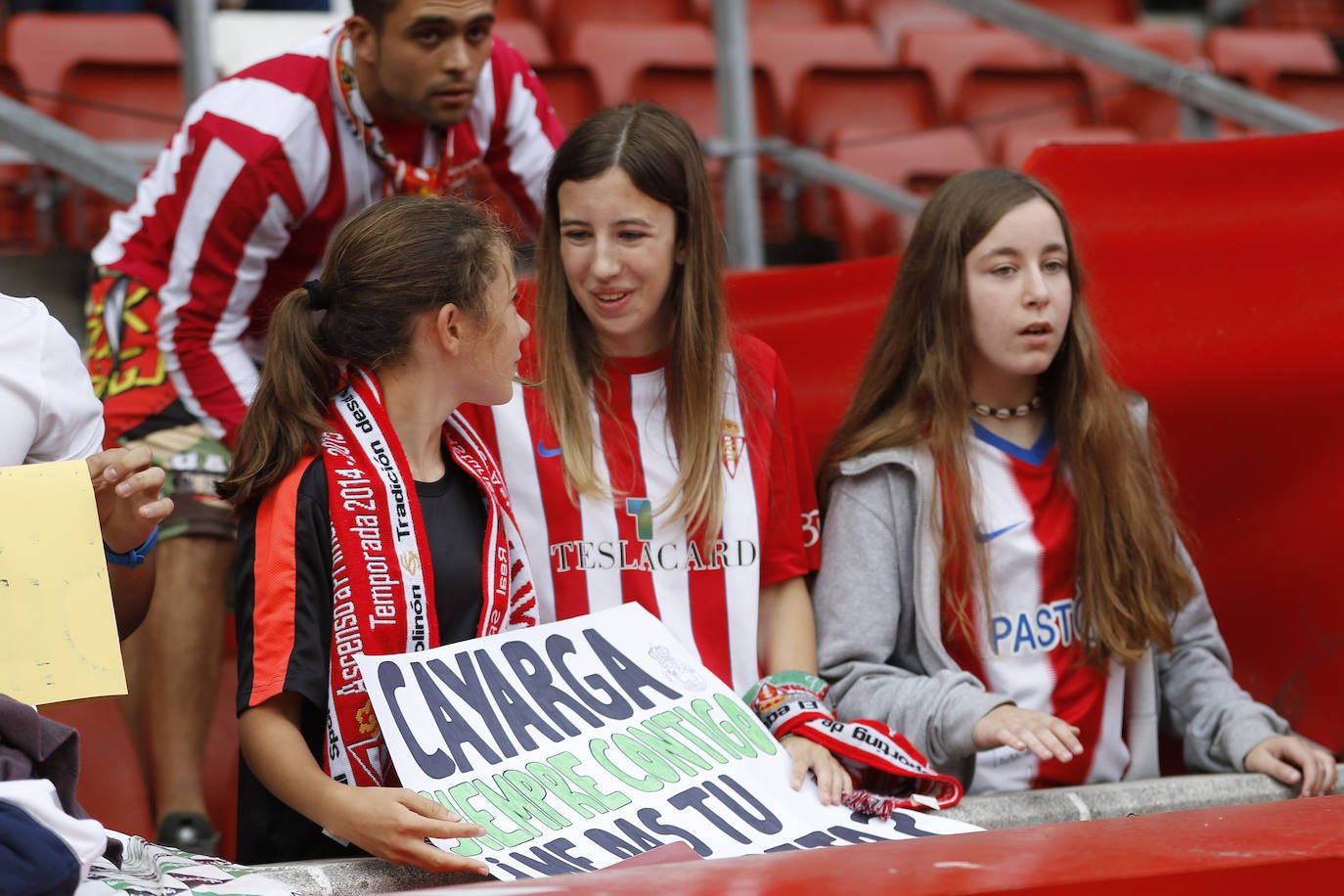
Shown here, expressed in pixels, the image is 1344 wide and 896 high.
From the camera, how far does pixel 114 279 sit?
8.90ft

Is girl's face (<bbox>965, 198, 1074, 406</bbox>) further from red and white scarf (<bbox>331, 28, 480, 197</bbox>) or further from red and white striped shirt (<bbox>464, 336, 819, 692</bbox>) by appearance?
red and white scarf (<bbox>331, 28, 480, 197</bbox>)

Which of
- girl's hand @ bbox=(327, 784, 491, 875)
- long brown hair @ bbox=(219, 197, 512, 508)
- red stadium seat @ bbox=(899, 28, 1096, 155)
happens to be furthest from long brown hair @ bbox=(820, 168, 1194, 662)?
red stadium seat @ bbox=(899, 28, 1096, 155)

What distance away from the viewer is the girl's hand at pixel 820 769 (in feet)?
6.44

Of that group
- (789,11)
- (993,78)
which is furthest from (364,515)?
(789,11)

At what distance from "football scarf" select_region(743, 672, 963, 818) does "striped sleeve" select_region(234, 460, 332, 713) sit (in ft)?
1.96

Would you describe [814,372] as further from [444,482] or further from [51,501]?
[51,501]

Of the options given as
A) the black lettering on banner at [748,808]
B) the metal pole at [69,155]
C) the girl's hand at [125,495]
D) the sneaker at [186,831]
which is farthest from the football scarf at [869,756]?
the metal pole at [69,155]

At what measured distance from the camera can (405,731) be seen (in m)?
1.79

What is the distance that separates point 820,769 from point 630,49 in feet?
12.7

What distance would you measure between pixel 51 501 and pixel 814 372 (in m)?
A: 1.51

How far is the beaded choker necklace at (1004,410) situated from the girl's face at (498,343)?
2.51 ft

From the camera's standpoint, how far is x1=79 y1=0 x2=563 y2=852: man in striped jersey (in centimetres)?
254

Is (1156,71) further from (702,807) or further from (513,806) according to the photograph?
(513,806)

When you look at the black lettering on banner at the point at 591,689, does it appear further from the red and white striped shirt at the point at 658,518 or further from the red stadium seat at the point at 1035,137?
the red stadium seat at the point at 1035,137
